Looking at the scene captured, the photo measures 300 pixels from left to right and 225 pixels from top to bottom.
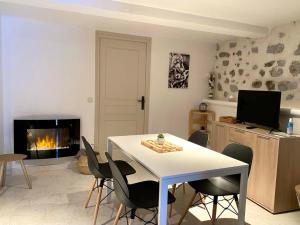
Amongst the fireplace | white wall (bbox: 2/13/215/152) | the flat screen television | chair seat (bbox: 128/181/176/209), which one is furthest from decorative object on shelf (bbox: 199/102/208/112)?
chair seat (bbox: 128/181/176/209)

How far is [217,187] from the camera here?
95.3 inches

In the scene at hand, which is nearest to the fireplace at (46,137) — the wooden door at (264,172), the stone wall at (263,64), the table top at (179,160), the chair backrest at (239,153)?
the table top at (179,160)

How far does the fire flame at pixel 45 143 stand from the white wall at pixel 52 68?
0.38 meters

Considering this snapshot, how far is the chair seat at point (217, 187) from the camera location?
2.30m

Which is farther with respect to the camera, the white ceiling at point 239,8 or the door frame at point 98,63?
the door frame at point 98,63

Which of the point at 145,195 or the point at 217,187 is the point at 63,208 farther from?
the point at 217,187

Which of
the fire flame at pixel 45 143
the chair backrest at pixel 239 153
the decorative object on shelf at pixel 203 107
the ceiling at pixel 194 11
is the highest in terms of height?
the ceiling at pixel 194 11

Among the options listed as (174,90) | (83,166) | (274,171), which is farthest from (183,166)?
(174,90)

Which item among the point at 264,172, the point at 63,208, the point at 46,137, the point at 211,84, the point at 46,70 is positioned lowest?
the point at 63,208

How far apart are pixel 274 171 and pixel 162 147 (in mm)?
1358

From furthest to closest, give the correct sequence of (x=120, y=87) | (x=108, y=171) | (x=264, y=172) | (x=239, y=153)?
(x=120, y=87) < (x=264, y=172) < (x=108, y=171) < (x=239, y=153)

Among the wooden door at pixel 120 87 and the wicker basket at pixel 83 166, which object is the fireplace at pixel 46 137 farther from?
the wooden door at pixel 120 87

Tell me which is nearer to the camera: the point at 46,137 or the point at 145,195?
the point at 145,195

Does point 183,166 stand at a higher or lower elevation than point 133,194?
higher
